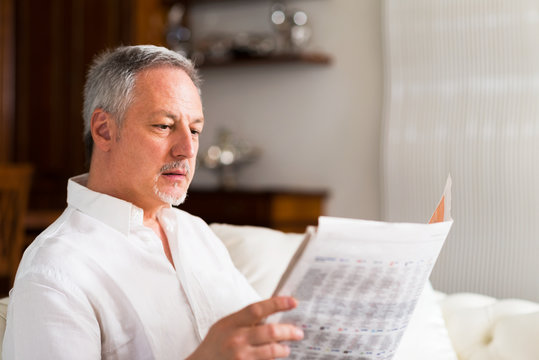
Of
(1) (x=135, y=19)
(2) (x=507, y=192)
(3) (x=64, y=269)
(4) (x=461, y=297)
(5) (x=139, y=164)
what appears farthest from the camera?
(1) (x=135, y=19)

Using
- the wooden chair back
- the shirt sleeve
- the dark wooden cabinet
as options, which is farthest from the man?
the dark wooden cabinet

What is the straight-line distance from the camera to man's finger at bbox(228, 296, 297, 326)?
0.91 m

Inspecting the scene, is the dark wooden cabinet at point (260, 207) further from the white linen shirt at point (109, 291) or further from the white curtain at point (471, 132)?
the white linen shirt at point (109, 291)

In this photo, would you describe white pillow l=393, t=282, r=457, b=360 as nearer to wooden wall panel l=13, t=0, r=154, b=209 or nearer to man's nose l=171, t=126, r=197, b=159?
man's nose l=171, t=126, r=197, b=159

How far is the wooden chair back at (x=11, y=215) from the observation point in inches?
126

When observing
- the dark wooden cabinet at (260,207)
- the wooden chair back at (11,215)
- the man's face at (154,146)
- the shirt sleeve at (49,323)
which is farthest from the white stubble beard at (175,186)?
the dark wooden cabinet at (260,207)

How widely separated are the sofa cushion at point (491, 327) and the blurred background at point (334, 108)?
5.05 ft

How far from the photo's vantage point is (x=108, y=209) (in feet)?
4.17

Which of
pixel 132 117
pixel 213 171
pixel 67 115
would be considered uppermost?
pixel 132 117

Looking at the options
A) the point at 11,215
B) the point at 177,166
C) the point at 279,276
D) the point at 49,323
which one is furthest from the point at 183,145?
the point at 11,215

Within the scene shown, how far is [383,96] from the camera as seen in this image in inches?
149

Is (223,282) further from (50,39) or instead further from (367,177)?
(50,39)

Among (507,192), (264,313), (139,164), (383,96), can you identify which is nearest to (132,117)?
(139,164)

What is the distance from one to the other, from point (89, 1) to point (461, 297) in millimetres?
3201
